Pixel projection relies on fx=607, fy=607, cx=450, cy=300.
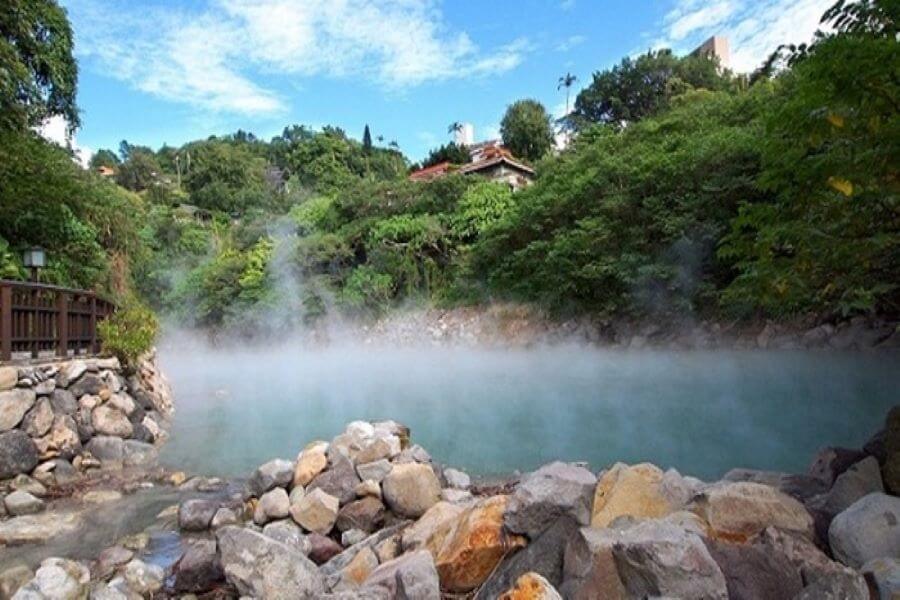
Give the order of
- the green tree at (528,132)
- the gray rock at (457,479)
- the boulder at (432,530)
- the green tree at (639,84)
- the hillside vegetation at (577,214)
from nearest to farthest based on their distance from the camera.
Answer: the boulder at (432,530) → the hillside vegetation at (577,214) → the gray rock at (457,479) → the green tree at (639,84) → the green tree at (528,132)

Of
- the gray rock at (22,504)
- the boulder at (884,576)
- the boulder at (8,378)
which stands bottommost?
the gray rock at (22,504)

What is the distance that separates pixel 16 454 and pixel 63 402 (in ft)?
3.03

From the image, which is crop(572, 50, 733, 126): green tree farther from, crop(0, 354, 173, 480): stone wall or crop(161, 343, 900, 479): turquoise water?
crop(0, 354, 173, 480): stone wall

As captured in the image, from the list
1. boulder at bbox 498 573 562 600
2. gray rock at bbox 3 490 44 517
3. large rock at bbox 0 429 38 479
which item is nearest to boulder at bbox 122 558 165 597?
gray rock at bbox 3 490 44 517

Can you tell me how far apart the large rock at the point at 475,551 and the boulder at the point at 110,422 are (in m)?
4.97

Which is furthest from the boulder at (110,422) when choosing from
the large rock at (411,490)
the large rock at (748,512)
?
the large rock at (748,512)

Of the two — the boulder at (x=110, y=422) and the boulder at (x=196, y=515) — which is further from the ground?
the boulder at (x=110, y=422)

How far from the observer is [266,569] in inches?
121

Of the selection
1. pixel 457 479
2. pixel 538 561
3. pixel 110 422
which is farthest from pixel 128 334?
pixel 538 561

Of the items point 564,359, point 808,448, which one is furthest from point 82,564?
point 564,359

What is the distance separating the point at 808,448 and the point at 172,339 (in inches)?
888

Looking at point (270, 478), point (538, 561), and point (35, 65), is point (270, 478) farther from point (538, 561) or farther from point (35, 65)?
point (35, 65)

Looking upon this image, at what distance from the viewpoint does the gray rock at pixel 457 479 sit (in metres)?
4.86

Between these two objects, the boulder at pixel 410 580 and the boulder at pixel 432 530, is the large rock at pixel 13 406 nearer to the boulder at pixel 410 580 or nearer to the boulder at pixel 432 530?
the boulder at pixel 432 530
